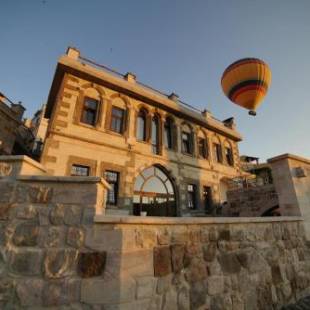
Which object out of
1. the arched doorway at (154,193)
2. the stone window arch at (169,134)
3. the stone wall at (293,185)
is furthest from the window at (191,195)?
the stone wall at (293,185)

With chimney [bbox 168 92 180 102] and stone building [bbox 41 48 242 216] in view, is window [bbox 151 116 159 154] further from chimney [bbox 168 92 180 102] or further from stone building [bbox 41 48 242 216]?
chimney [bbox 168 92 180 102]

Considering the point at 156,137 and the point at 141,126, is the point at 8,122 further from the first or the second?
the point at 156,137

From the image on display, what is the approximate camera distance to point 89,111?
10195 millimetres

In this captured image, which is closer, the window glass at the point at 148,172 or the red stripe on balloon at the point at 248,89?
the red stripe on balloon at the point at 248,89

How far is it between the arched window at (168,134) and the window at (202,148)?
2587mm

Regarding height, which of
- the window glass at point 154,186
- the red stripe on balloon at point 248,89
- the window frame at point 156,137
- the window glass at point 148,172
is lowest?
the window glass at point 154,186

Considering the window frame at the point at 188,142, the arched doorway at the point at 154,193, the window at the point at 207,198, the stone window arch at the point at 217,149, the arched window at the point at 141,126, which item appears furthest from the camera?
the stone window arch at the point at 217,149

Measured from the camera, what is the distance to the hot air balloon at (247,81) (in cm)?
1007

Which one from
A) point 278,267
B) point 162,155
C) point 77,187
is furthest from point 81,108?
point 278,267

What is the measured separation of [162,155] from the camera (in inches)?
458

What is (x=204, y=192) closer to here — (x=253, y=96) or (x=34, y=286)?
(x=253, y=96)

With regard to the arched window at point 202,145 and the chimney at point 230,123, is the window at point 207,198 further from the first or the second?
the chimney at point 230,123

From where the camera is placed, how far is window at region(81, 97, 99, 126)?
994 centimetres

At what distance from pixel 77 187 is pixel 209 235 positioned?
2006 mm
